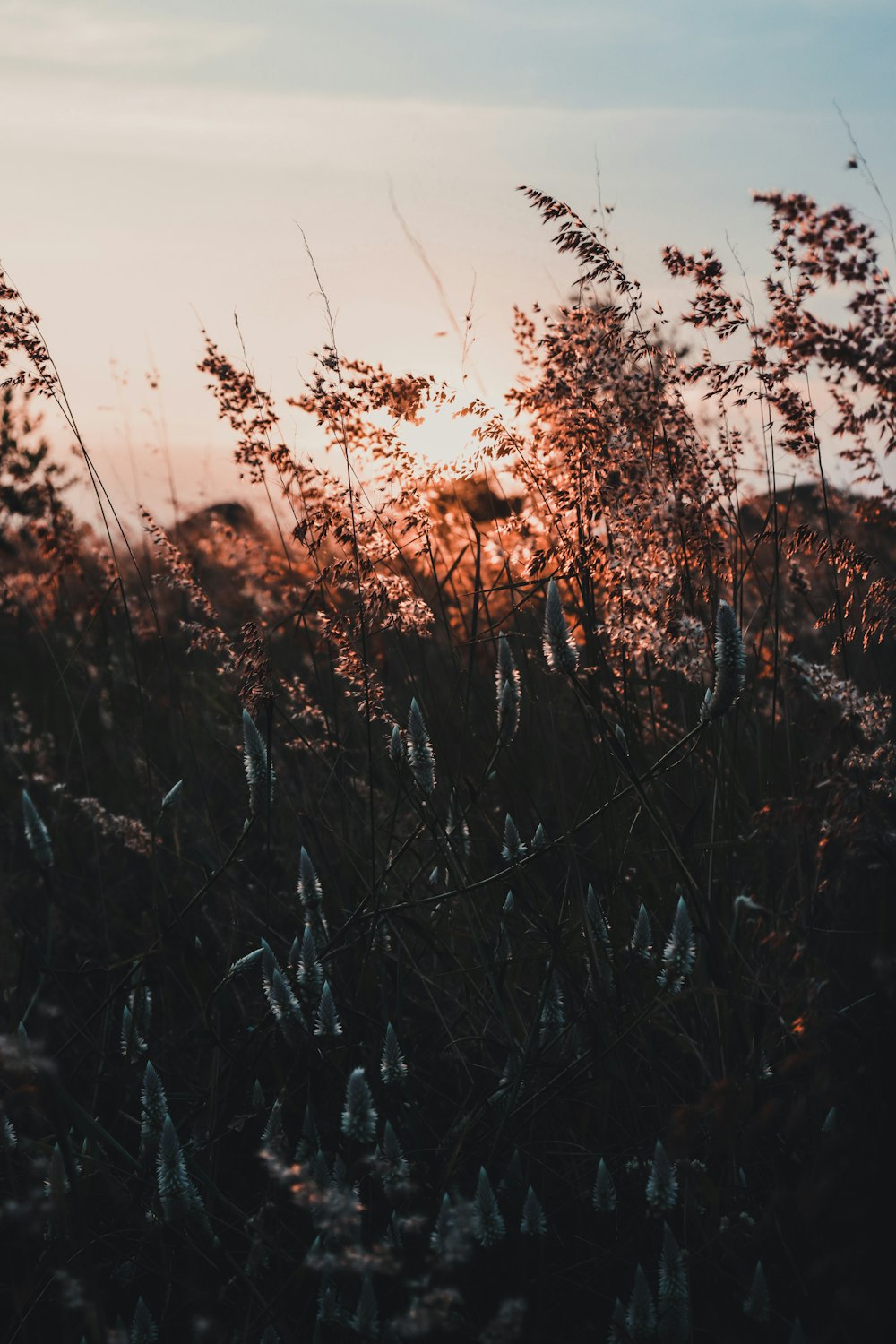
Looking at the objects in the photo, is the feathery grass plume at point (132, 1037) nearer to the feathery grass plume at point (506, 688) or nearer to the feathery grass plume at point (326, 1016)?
the feathery grass plume at point (326, 1016)

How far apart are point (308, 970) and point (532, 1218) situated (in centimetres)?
50

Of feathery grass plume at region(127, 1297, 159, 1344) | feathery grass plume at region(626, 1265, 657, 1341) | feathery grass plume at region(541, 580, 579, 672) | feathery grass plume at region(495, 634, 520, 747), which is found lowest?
feathery grass plume at region(127, 1297, 159, 1344)

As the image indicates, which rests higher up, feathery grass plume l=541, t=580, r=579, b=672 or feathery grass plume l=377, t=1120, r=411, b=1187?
feathery grass plume l=541, t=580, r=579, b=672

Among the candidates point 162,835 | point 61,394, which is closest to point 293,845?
point 162,835

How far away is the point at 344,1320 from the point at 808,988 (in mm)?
745

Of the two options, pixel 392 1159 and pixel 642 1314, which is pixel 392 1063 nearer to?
pixel 392 1159

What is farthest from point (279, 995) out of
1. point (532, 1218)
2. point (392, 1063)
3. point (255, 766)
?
point (532, 1218)

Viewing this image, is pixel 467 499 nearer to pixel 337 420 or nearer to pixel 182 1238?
pixel 337 420

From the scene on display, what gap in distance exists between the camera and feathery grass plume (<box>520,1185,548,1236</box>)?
1471 mm

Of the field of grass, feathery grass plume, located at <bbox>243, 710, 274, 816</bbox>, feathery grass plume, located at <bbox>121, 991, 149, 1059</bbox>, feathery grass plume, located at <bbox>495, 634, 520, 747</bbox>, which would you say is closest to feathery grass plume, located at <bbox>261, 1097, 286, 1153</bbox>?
Answer: the field of grass

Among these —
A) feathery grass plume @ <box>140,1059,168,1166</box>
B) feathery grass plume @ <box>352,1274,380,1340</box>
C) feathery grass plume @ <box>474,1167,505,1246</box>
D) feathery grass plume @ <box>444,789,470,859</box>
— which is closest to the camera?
feathery grass plume @ <box>352,1274,380,1340</box>

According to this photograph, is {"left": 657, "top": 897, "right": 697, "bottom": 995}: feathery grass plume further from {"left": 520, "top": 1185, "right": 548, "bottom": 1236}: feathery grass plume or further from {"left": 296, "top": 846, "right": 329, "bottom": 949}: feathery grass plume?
{"left": 296, "top": 846, "right": 329, "bottom": 949}: feathery grass plume

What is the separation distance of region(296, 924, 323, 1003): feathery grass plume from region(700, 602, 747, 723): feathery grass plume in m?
0.71

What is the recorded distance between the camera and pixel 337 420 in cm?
250
